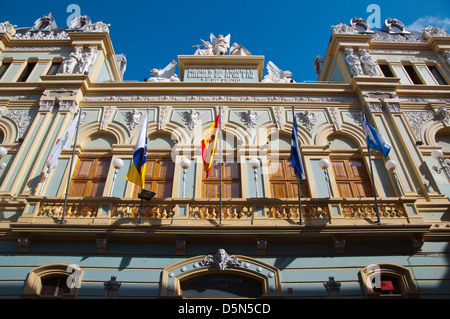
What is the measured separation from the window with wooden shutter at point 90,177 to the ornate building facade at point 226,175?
6 cm

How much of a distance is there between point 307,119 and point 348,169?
291 centimetres

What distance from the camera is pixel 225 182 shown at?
525 inches

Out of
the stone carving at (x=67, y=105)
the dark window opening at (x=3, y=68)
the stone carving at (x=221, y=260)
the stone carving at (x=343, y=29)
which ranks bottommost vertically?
the stone carving at (x=221, y=260)

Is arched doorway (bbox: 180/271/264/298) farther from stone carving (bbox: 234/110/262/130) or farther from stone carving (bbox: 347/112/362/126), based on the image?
stone carving (bbox: 347/112/362/126)

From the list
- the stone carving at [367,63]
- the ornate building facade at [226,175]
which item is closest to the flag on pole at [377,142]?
the ornate building facade at [226,175]

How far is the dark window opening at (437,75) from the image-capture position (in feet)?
58.6

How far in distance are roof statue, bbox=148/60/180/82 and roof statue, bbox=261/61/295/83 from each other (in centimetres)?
473

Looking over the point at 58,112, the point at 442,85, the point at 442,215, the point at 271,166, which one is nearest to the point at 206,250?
the point at 271,166

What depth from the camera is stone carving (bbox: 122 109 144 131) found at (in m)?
15.0

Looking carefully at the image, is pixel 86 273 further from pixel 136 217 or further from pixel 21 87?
pixel 21 87

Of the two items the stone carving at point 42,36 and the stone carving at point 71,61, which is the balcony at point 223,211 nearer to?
the stone carving at point 71,61

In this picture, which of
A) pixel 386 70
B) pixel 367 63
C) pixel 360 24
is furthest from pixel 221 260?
pixel 360 24

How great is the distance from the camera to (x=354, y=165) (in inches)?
550

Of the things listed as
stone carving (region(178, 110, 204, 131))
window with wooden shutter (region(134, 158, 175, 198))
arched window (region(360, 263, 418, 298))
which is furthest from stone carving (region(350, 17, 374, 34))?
arched window (region(360, 263, 418, 298))
